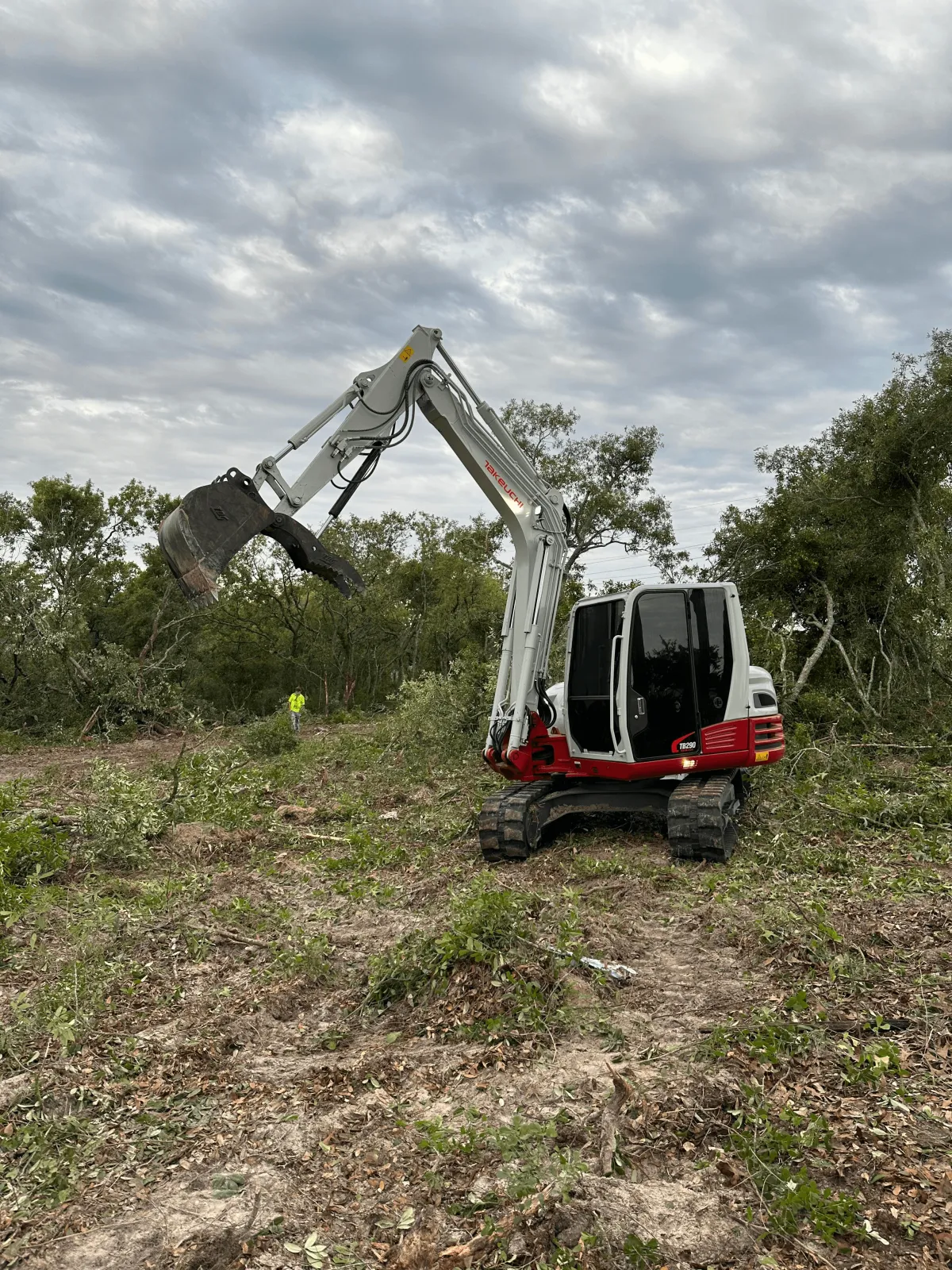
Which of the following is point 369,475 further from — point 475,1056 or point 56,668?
Answer: point 56,668

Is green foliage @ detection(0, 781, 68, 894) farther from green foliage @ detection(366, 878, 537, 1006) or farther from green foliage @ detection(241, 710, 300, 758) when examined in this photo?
green foliage @ detection(241, 710, 300, 758)

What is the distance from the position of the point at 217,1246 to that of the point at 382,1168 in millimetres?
667

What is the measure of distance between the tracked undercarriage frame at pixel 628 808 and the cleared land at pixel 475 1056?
0.98ft

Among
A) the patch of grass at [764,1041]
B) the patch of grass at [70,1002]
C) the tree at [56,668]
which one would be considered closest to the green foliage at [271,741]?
the tree at [56,668]

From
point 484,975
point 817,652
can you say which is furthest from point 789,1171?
point 817,652

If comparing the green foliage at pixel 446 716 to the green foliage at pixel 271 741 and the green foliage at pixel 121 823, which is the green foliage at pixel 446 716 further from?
the green foliage at pixel 121 823

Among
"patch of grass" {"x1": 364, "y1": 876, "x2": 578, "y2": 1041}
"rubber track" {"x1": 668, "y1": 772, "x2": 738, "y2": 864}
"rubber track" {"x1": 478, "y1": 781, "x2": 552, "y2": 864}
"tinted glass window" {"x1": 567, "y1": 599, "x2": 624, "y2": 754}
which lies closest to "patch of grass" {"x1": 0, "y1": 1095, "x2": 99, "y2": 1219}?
"patch of grass" {"x1": 364, "y1": 876, "x2": 578, "y2": 1041}

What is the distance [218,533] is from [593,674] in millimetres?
3919

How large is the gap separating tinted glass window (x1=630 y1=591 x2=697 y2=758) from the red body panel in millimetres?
145

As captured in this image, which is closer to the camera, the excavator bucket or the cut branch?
the excavator bucket

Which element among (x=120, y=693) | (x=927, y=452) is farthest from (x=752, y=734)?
(x=120, y=693)

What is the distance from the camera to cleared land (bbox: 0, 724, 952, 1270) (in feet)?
10.1

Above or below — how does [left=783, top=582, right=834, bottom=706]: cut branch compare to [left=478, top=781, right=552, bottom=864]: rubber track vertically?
above

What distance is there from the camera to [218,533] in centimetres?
636
